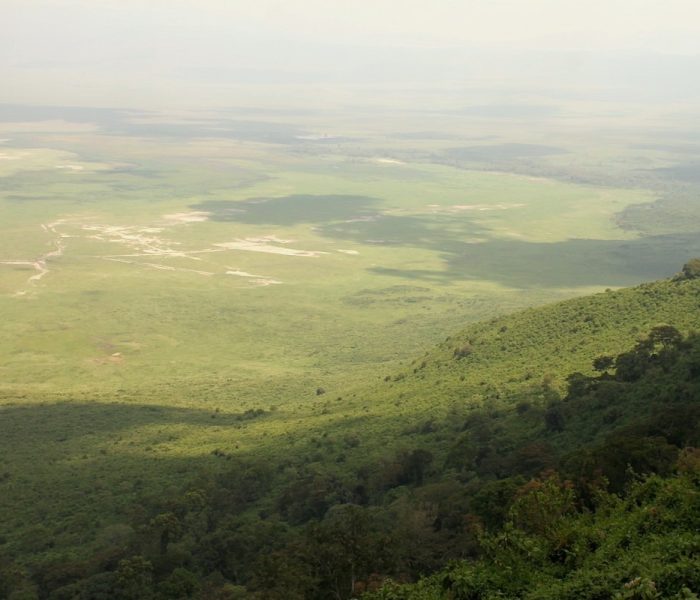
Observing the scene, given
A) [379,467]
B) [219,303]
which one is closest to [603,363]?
[379,467]

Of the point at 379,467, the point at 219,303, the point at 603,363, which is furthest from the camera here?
the point at 219,303

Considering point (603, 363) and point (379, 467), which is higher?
point (603, 363)

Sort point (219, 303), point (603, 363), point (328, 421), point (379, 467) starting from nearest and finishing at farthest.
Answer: point (379, 467), point (603, 363), point (328, 421), point (219, 303)

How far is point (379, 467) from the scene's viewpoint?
41.9m

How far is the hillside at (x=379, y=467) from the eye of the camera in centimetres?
2934

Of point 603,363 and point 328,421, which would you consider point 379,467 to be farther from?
point 603,363

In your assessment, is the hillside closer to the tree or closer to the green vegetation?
the green vegetation

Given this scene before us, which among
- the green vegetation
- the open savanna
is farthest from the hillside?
the open savanna

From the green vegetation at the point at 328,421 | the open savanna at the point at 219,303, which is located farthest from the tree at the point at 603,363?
the open savanna at the point at 219,303

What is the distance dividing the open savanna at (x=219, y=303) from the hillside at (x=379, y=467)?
1.64 ft

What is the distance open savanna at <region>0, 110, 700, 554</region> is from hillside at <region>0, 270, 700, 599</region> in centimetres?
50

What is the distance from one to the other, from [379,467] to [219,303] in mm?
67568

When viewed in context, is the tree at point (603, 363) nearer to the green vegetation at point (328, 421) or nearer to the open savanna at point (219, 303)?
the green vegetation at point (328, 421)

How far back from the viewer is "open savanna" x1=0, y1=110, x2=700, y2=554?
166 ft
